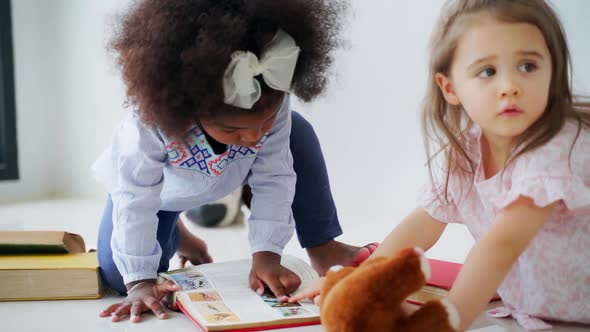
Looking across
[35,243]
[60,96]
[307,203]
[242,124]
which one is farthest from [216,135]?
[60,96]

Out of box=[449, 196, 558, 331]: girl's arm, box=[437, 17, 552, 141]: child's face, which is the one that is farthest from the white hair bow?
box=[449, 196, 558, 331]: girl's arm

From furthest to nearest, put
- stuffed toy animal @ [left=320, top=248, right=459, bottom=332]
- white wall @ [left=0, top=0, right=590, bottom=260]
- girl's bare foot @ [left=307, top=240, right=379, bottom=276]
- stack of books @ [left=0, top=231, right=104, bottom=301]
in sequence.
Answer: white wall @ [left=0, top=0, right=590, bottom=260], girl's bare foot @ [left=307, top=240, right=379, bottom=276], stack of books @ [left=0, top=231, right=104, bottom=301], stuffed toy animal @ [left=320, top=248, right=459, bottom=332]

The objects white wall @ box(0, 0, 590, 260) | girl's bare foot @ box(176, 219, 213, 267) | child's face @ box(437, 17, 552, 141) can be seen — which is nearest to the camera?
child's face @ box(437, 17, 552, 141)

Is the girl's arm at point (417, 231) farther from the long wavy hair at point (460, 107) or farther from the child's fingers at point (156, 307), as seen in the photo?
the child's fingers at point (156, 307)

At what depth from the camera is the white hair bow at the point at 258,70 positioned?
84cm

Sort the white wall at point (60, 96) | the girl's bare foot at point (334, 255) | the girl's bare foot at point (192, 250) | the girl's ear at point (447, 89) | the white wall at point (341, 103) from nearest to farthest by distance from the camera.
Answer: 1. the girl's ear at point (447, 89)
2. the girl's bare foot at point (334, 255)
3. the girl's bare foot at point (192, 250)
4. the white wall at point (341, 103)
5. the white wall at point (60, 96)

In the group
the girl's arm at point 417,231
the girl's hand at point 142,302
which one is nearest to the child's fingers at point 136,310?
the girl's hand at point 142,302

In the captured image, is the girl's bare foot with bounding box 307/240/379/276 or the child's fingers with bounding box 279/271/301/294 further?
the girl's bare foot with bounding box 307/240/379/276

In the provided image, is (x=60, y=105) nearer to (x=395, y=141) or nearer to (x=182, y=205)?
(x=395, y=141)

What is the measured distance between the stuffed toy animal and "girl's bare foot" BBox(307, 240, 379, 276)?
0.46 metres

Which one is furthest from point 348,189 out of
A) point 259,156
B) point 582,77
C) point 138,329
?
point 138,329

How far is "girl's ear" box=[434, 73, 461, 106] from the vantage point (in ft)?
2.89

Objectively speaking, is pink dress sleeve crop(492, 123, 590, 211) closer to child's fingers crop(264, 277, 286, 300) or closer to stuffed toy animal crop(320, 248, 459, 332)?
stuffed toy animal crop(320, 248, 459, 332)

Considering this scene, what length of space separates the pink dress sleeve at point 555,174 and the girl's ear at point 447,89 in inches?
5.1
